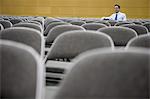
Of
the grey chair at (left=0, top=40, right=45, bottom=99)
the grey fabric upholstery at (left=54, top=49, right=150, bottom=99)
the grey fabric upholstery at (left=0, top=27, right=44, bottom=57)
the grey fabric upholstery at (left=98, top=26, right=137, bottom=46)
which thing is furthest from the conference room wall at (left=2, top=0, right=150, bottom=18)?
the grey fabric upholstery at (left=54, top=49, right=150, bottom=99)

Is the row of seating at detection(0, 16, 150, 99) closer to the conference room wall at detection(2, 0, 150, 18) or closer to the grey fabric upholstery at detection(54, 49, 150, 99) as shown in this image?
the grey fabric upholstery at detection(54, 49, 150, 99)

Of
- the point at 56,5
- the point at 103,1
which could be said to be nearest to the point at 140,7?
the point at 103,1

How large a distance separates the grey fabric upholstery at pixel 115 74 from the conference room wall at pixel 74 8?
14996 millimetres

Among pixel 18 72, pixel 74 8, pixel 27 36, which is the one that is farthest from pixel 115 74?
pixel 74 8

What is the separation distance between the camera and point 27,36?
2.83 m

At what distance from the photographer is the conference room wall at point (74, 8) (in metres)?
16.1

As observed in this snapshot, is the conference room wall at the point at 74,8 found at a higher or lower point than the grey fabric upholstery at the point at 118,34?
higher

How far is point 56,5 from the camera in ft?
55.9

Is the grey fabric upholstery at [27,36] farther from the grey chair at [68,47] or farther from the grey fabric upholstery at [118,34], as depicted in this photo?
the grey fabric upholstery at [118,34]

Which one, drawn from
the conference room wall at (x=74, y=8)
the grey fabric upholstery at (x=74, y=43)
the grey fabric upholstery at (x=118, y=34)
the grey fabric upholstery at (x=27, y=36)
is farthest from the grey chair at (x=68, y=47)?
the conference room wall at (x=74, y=8)

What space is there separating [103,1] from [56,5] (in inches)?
102

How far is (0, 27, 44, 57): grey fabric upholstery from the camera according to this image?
279cm

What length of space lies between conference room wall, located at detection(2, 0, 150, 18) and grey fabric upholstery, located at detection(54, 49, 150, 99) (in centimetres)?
1500

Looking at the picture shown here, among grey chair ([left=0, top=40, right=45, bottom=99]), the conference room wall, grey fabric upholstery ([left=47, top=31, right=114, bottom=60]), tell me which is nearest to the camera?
grey chair ([left=0, top=40, right=45, bottom=99])
